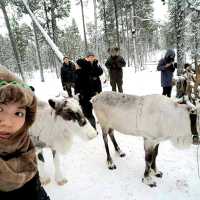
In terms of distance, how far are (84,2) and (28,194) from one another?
82.8 feet

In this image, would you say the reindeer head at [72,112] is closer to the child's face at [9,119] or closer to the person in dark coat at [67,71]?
the child's face at [9,119]

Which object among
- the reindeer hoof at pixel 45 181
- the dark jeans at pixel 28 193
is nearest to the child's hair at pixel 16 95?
the dark jeans at pixel 28 193

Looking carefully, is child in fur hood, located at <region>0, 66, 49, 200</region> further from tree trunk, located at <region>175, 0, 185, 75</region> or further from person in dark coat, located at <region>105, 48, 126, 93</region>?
→ tree trunk, located at <region>175, 0, 185, 75</region>

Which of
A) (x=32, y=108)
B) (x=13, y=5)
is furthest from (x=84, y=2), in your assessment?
(x=32, y=108)

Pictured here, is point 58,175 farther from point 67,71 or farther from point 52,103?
point 67,71

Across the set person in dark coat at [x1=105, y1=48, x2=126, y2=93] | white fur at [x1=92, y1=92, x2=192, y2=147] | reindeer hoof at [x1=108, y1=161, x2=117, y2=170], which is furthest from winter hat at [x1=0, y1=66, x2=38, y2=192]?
person in dark coat at [x1=105, y1=48, x2=126, y2=93]

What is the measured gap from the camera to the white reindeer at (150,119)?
4.15m

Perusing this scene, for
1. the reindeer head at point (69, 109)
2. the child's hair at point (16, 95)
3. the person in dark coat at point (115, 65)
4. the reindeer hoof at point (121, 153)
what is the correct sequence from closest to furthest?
the child's hair at point (16, 95), the reindeer head at point (69, 109), the reindeer hoof at point (121, 153), the person in dark coat at point (115, 65)

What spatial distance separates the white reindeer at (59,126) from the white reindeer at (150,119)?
0.69 metres

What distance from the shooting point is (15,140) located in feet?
4.70

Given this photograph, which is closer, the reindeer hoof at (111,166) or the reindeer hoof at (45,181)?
the reindeer hoof at (45,181)

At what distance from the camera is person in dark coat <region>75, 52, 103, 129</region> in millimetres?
6617

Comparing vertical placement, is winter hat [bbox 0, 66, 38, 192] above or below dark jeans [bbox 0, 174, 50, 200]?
above

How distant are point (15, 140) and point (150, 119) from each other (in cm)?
311
